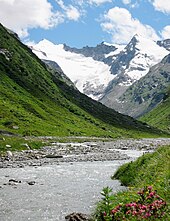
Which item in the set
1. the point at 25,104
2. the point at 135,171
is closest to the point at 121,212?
the point at 135,171

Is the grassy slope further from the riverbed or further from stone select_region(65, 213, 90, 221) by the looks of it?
stone select_region(65, 213, 90, 221)

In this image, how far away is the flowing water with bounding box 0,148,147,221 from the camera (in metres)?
23.9

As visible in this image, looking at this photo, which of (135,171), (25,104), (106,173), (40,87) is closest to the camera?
(135,171)

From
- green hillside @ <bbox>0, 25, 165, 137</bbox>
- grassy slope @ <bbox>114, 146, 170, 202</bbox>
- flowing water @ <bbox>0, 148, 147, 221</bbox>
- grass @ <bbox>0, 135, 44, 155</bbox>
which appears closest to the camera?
grassy slope @ <bbox>114, 146, 170, 202</bbox>

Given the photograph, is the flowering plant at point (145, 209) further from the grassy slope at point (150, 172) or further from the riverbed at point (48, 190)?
the riverbed at point (48, 190)

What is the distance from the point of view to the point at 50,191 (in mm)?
32469

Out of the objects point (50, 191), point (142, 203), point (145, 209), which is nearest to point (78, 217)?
point (142, 203)

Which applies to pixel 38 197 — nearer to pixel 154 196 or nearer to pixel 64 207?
pixel 64 207

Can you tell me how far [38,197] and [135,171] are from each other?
1053cm

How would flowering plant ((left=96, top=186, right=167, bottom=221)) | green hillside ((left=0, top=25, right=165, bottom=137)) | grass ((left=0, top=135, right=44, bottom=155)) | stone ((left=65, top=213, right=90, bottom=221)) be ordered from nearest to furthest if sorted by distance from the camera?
flowering plant ((left=96, top=186, right=167, bottom=221)), stone ((left=65, top=213, right=90, bottom=221)), grass ((left=0, top=135, right=44, bottom=155)), green hillside ((left=0, top=25, right=165, bottom=137))

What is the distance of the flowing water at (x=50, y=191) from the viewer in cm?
2391

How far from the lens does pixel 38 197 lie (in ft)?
96.3

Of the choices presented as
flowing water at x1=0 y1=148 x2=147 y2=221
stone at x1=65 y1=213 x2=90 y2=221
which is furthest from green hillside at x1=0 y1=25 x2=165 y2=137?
stone at x1=65 y1=213 x2=90 y2=221

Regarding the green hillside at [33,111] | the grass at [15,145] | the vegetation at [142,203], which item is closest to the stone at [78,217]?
the vegetation at [142,203]
